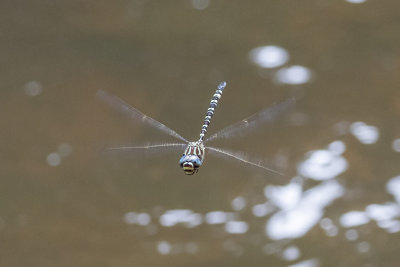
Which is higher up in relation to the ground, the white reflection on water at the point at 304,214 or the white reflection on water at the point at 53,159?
the white reflection on water at the point at 53,159

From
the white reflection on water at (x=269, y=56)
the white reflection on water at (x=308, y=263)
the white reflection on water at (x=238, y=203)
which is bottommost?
the white reflection on water at (x=308, y=263)

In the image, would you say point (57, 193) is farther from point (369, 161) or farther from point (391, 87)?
point (391, 87)

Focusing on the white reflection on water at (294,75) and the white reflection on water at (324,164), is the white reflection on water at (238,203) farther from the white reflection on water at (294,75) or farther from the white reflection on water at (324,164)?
the white reflection on water at (294,75)

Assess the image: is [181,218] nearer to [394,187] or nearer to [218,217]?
[218,217]

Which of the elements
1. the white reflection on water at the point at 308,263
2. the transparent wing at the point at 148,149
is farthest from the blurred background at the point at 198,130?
the transparent wing at the point at 148,149

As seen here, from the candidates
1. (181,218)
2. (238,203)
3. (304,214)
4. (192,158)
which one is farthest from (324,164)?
(192,158)

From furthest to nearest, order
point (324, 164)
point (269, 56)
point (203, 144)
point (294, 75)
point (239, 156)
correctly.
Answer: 1. point (269, 56)
2. point (294, 75)
3. point (324, 164)
4. point (203, 144)
5. point (239, 156)

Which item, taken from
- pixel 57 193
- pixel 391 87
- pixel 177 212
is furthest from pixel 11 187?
pixel 391 87

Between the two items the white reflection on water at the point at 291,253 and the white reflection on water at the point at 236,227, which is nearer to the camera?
the white reflection on water at the point at 291,253
